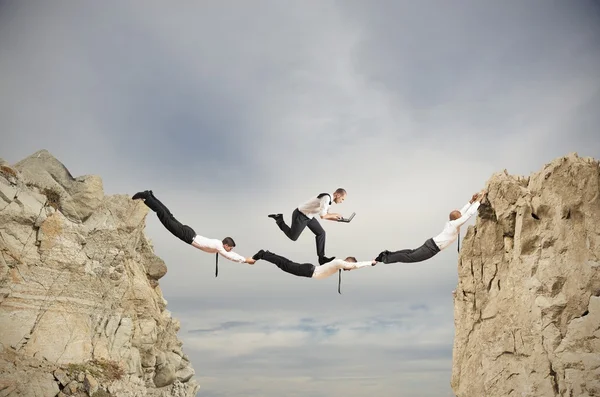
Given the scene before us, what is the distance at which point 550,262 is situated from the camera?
48.4ft

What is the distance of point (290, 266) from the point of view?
1273 cm

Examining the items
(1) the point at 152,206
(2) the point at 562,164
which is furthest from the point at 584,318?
(1) the point at 152,206

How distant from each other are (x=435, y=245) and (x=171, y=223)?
6.23 m

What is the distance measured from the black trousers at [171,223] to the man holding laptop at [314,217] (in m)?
2.02

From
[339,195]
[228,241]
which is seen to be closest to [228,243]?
[228,241]

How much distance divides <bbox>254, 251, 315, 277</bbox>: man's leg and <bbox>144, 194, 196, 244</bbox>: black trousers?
1665 mm

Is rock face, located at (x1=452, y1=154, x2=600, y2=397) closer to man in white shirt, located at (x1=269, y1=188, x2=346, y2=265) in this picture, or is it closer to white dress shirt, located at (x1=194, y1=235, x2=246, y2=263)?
man in white shirt, located at (x1=269, y1=188, x2=346, y2=265)

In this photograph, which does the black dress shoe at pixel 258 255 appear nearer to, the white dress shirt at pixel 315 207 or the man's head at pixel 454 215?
the white dress shirt at pixel 315 207

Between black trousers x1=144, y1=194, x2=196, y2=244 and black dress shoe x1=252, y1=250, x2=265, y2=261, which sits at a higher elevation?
black trousers x1=144, y1=194, x2=196, y2=244

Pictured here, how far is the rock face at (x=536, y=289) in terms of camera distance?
45.9ft

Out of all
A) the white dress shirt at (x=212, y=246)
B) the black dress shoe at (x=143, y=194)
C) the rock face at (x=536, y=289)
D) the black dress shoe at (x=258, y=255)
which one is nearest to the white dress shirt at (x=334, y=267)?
the black dress shoe at (x=258, y=255)

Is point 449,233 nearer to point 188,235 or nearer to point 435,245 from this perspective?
point 435,245

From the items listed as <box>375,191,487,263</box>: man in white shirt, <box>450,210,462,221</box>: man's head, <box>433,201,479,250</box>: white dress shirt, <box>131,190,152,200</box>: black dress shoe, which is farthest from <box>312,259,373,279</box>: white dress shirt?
<box>131,190,152,200</box>: black dress shoe

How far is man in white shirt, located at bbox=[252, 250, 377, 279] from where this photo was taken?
493 inches
